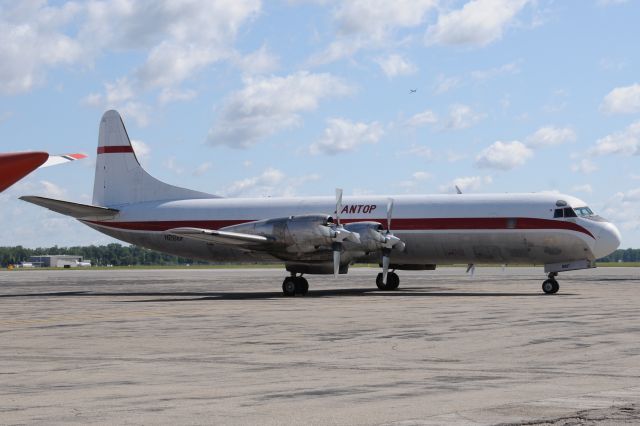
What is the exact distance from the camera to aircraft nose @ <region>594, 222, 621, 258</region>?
36.3 metres

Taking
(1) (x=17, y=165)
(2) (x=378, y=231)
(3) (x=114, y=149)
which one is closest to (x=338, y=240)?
(2) (x=378, y=231)

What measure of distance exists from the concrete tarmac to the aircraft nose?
10339 mm

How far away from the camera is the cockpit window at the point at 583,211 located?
36.9 meters

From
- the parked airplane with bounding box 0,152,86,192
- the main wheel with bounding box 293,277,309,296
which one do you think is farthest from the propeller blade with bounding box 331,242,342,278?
the parked airplane with bounding box 0,152,86,192

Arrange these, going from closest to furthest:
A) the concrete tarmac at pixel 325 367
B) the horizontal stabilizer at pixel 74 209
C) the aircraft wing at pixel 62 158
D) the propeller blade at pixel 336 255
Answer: the concrete tarmac at pixel 325 367
the aircraft wing at pixel 62 158
the propeller blade at pixel 336 255
the horizontal stabilizer at pixel 74 209

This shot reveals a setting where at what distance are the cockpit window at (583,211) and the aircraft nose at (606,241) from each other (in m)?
0.83

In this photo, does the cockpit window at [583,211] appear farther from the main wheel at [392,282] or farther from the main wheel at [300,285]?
the main wheel at [300,285]

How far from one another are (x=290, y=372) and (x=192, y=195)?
32.4 metres

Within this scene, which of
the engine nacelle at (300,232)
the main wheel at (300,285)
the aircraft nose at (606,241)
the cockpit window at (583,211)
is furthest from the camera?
the main wheel at (300,285)

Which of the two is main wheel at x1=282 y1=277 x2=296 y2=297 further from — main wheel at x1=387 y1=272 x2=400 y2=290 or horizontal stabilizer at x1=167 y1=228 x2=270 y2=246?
main wheel at x1=387 y1=272 x2=400 y2=290

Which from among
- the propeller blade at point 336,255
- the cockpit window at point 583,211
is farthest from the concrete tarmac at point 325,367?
the cockpit window at point 583,211

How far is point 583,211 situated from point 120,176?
23568mm

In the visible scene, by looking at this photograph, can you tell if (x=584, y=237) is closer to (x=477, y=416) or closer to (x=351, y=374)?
(x=351, y=374)

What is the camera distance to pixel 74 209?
4350 cm
